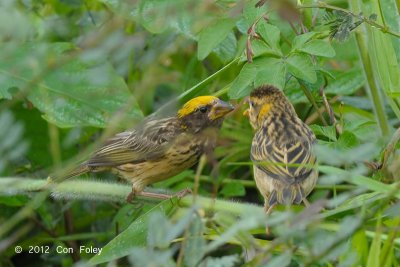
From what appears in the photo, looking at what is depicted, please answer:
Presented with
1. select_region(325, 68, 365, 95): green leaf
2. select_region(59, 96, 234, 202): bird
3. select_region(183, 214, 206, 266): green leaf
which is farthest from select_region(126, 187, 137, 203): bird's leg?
select_region(183, 214, 206, 266): green leaf

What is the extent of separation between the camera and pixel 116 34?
2.86 m

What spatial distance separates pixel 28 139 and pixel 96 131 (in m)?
0.39

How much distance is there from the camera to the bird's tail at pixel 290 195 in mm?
4270

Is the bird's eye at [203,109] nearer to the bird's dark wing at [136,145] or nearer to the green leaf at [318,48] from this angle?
the bird's dark wing at [136,145]

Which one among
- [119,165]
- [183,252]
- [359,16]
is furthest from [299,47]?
[183,252]

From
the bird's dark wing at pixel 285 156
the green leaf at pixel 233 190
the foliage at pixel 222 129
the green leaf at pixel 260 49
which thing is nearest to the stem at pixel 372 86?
the foliage at pixel 222 129

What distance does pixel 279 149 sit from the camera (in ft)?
15.0

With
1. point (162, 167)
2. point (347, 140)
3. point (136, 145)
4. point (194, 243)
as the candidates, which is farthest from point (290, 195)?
point (194, 243)

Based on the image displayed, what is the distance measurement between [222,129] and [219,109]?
61cm

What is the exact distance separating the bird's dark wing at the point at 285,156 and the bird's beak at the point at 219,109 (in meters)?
0.32

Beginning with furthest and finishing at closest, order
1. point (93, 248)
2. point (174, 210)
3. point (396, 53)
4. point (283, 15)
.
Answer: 1. point (93, 248)
2. point (396, 53)
3. point (174, 210)
4. point (283, 15)

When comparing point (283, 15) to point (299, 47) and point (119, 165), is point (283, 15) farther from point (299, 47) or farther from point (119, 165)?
point (119, 165)

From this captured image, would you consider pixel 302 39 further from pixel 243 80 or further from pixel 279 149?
pixel 279 149

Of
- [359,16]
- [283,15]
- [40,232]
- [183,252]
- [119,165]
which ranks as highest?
[283,15]
